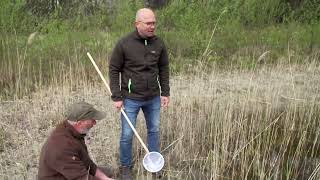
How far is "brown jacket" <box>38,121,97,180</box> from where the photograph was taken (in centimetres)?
309

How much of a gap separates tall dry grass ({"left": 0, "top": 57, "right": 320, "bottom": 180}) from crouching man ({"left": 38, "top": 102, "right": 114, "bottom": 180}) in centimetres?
123

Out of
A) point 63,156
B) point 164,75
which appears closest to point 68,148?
point 63,156

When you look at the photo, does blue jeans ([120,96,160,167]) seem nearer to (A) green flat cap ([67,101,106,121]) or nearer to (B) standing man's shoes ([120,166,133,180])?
(B) standing man's shoes ([120,166,133,180])

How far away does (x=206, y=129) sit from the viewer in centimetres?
551

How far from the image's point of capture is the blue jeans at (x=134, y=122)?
4141 mm

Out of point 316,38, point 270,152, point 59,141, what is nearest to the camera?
point 59,141

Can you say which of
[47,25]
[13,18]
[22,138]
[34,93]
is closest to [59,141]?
[22,138]

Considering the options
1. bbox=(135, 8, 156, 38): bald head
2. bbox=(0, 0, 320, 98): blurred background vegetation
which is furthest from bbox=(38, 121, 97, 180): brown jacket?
bbox=(0, 0, 320, 98): blurred background vegetation

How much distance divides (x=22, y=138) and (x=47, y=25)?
3907 mm

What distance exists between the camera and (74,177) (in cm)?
312

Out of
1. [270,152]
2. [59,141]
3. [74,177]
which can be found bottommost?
[270,152]

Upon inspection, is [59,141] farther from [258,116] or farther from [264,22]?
[264,22]

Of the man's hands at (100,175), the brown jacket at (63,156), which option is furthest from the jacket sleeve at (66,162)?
the man's hands at (100,175)

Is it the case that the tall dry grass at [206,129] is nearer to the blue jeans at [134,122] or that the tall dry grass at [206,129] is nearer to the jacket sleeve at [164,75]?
the blue jeans at [134,122]
